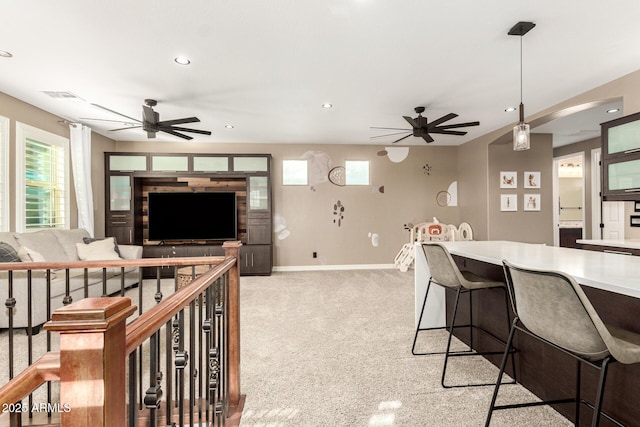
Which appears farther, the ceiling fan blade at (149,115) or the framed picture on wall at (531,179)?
the framed picture on wall at (531,179)

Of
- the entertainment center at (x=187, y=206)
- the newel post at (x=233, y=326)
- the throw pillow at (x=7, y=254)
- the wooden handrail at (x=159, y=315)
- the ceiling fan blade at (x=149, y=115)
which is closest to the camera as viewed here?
the wooden handrail at (x=159, y=315)

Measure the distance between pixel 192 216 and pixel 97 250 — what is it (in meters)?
1.63

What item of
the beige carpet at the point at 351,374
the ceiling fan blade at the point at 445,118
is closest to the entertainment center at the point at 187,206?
the beige carpet at the point at 351,374

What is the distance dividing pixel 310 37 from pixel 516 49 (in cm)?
178

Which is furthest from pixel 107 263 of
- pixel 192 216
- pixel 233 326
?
pixel 192 216

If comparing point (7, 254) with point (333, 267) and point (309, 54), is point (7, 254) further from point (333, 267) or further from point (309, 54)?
point (333, 267)

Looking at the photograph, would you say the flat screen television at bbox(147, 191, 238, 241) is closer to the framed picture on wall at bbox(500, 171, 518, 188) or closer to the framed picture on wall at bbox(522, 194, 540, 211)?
the framed picture on wall at bbox(500, 171, 518, 188)

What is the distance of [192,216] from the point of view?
569cm

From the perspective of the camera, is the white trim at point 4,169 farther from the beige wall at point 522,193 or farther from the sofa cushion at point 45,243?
the beige wall at point 522,193

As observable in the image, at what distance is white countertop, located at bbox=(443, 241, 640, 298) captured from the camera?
1.33 metres

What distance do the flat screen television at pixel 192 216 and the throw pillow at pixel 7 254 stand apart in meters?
2.48

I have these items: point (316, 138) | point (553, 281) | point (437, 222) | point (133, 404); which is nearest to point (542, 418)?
point (553, 281)

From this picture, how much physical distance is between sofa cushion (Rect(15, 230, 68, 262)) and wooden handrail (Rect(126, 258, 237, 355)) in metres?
3.48

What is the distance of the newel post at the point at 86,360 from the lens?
546 mm
